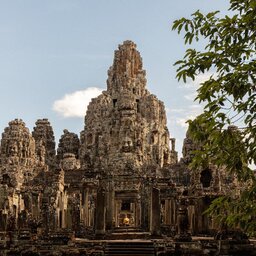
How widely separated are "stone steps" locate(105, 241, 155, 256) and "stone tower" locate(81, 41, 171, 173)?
31.5 m

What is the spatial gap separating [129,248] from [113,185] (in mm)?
15507

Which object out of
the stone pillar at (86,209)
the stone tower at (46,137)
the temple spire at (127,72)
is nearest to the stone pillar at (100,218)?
the stone pillar at (86,209)

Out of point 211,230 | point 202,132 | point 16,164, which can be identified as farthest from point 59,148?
point 202,132

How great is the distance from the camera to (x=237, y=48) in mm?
8336

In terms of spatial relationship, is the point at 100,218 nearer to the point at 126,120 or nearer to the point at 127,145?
the point at 127,145

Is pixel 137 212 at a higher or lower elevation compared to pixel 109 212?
lower

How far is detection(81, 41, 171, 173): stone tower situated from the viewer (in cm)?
6303

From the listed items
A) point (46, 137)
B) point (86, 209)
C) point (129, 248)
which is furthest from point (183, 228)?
point (46, 137)

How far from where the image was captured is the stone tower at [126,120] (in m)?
63.0

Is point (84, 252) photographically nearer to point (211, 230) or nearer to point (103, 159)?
point (211, 230)

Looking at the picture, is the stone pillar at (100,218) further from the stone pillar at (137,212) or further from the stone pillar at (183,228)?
the stone pillar at (137,212)

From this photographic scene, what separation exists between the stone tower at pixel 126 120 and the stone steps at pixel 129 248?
1239 inches

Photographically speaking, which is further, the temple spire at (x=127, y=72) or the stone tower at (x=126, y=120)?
the temple spire at (x=127, y=72)

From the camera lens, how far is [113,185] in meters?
38.1
